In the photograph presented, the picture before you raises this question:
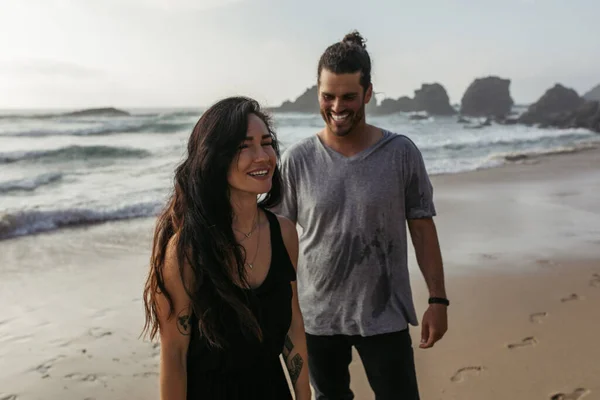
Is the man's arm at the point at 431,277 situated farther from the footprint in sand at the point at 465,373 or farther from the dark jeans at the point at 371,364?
the footprint in sand at the point at 465,373

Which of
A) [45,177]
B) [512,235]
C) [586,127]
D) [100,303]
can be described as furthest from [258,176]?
[586,127]

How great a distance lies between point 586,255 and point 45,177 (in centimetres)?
1348

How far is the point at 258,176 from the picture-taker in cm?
196

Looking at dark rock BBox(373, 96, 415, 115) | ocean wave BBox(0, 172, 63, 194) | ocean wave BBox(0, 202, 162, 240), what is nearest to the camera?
ocean wave BBox(0, 202, 162, 240)

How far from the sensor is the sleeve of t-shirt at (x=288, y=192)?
8.92ft

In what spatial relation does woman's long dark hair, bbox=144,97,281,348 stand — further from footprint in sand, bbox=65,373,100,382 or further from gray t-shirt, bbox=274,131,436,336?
footprint in sand, bbox=65,373,100,382

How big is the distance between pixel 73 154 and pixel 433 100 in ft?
156

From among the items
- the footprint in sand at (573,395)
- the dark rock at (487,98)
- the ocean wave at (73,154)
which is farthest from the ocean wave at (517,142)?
the dark rock at (487,98)

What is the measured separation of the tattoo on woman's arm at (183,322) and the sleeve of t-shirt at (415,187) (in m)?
1.21

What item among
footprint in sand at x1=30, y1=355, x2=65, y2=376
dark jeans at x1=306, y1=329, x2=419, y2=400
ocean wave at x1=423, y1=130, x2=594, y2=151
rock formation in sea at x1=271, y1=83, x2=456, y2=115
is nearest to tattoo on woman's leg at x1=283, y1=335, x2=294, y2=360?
dark jeans at x1=306, y1=329, x2=419, y2=400

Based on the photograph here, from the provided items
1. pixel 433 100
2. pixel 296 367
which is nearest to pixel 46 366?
pixel 296 367

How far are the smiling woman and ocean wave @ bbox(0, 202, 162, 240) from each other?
8.56 m

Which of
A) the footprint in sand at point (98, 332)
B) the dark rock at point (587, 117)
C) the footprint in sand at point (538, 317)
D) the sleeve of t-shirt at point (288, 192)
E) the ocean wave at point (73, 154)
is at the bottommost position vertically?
the footprint in sand at point (98, 332)

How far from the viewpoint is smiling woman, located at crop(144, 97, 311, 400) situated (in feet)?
6.03
